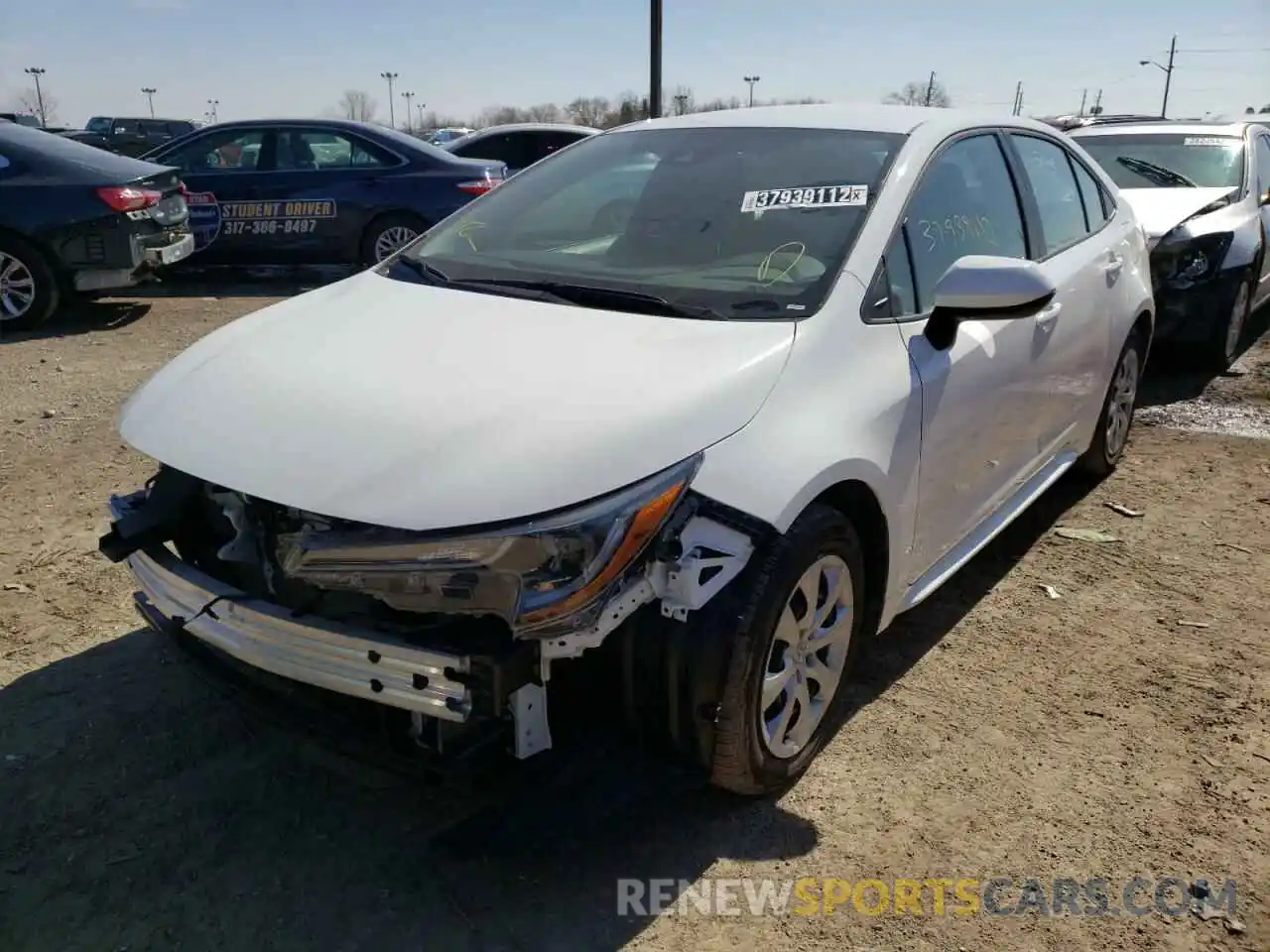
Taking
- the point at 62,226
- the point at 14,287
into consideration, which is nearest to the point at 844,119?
the point at 62,226

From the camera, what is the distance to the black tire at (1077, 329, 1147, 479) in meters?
4.61

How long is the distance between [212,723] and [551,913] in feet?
4.20

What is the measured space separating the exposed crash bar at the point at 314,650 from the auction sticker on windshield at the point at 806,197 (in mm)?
1716

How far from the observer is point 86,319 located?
8.30m

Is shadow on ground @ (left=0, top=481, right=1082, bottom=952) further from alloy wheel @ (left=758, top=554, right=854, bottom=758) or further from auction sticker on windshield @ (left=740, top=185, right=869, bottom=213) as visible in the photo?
auction sticker on windshield @ (left=740, top=185, right=869, bottom=213)

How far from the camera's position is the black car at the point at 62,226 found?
7.44 m

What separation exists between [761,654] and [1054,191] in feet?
8.65

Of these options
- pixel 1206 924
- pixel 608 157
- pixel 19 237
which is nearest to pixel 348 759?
pixel 1206 924

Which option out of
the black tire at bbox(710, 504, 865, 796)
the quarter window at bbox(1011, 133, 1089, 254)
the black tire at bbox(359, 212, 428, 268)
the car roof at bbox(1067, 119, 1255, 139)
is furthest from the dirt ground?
the black tire at bbox(359, 212, 428, 268)

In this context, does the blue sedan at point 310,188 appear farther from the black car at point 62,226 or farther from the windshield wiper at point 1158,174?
the windshield wiper at point 1158,174

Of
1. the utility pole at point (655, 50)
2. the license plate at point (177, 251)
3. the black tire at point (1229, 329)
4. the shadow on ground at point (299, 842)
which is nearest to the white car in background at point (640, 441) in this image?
the shadow on ground at point (299, 842)

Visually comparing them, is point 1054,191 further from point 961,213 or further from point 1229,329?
point 1229,329

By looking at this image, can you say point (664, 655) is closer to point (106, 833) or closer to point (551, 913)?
point (551, 913)

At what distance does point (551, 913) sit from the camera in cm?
229
